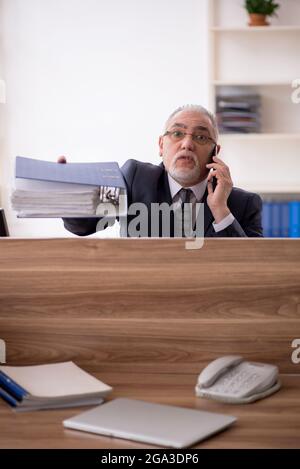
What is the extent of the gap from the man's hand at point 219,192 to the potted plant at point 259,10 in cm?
266

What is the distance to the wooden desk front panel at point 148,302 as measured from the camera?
1.65 meters

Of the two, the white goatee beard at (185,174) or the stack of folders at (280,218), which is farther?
the stack of folders at (280,218)

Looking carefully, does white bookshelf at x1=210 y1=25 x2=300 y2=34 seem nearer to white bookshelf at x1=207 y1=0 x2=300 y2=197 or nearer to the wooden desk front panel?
white bookshelf at x1=207 y1=0 x2=300 y2=197

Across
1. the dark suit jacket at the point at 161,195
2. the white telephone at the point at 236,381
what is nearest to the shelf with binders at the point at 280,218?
the dark suit jacket at the point at 161,195

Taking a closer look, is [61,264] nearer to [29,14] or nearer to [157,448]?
[157,448]

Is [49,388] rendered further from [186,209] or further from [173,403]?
[186,209]

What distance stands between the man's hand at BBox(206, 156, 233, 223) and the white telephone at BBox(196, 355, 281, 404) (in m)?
0.90


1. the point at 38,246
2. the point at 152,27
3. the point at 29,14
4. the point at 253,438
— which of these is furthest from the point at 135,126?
the point at 253,438

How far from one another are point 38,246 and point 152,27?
3.74m

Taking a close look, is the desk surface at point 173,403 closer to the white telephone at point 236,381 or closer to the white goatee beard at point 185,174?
the white telephone at point 236,381

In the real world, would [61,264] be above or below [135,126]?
below

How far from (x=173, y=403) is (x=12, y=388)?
0.31 metres

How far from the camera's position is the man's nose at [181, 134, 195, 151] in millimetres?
2662

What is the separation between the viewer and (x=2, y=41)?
5266 millimetres
